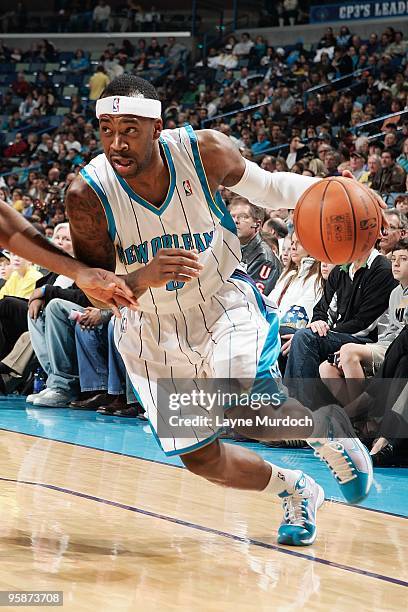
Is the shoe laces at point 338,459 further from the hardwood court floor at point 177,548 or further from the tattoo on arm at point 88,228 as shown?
the tattoo on arm at point 88,228

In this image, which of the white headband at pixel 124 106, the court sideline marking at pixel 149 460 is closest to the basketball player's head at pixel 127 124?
the white headband at pixel 124 106

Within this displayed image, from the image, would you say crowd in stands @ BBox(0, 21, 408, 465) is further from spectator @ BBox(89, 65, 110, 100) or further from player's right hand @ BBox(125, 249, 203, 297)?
player's right hand @ BBox(125, 249, 203, 297)

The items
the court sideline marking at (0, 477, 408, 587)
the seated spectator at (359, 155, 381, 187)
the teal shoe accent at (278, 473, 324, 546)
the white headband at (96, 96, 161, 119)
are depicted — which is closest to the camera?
the court sideline marking at (0, 477, 408, 587)

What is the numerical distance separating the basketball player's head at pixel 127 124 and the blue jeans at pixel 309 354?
9.14 ft

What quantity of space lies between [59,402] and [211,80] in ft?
44.5

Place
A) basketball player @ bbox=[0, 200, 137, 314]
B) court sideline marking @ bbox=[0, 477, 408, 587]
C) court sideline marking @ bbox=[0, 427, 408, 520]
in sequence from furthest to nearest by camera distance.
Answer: court sideline marking @ bbox=[0, 427, 408, 520] < court sideline marking @ bbox=[0, 477, 408, 587] < basketball player @ bbox=[0, 200, 137, 314]

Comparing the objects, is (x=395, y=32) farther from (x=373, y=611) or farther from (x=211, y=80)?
(x=373, y=611)

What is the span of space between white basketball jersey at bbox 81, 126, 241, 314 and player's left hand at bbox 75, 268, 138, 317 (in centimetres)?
42

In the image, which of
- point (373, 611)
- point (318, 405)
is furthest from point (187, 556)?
point (318, 405)

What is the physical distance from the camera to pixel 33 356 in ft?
27.7

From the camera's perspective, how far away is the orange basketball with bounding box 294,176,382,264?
140 inches

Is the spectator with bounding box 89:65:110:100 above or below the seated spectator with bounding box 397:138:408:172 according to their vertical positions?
above

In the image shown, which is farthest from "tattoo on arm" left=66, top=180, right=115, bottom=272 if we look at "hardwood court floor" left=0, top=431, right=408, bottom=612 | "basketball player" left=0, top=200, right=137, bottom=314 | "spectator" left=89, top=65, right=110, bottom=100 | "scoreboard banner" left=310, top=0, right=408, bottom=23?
"spectator" left=89, top=65, right=110, bottom=100

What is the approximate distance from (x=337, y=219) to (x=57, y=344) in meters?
4.55
